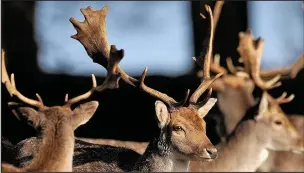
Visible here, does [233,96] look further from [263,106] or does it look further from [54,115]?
[54,115]

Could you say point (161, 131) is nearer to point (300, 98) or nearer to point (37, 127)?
point (37, 127)

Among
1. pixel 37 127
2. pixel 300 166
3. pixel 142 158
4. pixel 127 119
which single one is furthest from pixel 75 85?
pixel 37 127

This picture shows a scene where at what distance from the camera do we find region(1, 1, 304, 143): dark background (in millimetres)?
11594

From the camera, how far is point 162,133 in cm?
571

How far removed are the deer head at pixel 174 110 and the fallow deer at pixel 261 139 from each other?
2.29m

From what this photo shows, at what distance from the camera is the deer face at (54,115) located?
4.82 metres

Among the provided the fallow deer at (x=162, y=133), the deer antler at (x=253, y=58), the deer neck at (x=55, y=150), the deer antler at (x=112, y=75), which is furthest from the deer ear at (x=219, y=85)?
the deer neck at (x=55, y=150)

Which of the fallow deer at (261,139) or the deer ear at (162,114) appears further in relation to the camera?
the fallow deer at (261,139)

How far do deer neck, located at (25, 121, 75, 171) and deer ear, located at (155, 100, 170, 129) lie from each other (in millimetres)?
923

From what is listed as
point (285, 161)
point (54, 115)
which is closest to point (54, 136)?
point (54, 115)

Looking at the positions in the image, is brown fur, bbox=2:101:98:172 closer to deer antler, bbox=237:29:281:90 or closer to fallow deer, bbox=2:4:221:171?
fallow deer, bbox=2:4:221:171

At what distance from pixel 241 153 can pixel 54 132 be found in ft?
12.1

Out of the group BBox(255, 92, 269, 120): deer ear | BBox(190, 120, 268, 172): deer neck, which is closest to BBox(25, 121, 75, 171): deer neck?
BBox(190, 120, 268, 172): deer neck

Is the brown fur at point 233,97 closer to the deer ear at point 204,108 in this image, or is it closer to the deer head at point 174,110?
the deer head at point 174,110
